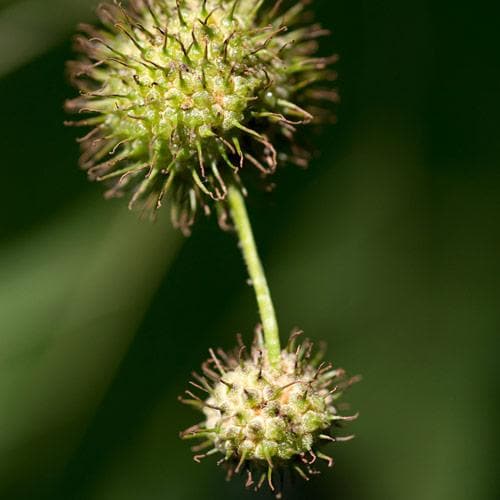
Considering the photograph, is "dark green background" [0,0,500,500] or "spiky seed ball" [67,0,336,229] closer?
"spiky seed ball" [67,0,336,229]

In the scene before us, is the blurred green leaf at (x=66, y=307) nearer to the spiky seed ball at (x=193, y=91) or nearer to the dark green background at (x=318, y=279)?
the dark green background at (x=318, y=279)

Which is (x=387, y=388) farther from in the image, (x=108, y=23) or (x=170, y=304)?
(x=108, y=23)

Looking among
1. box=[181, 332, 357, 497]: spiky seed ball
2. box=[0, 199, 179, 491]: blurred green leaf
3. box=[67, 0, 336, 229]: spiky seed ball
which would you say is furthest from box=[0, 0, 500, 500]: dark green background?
box=[181, 332, 357, 497]: spiky seed ball

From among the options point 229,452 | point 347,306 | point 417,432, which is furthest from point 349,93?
point 229,452

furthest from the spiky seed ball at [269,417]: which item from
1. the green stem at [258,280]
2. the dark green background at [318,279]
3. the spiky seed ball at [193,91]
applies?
the dark green background at [318,279]

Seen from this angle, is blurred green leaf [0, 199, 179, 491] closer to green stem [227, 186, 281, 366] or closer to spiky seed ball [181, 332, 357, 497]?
green stem [227, 186, 281, 366]

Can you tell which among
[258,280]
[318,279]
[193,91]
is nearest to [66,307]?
[318,279]

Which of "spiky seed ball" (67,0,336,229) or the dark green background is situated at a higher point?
"spiky seed ball" (67,0,336,229)
